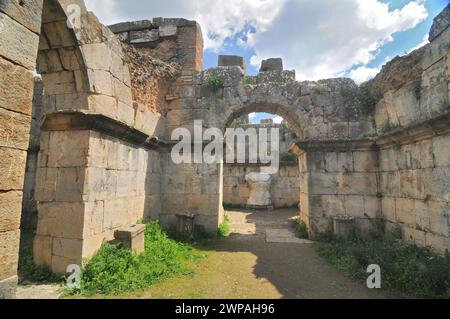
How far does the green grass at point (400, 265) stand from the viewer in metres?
3.33

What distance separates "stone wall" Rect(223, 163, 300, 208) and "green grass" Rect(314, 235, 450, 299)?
731 centimetres

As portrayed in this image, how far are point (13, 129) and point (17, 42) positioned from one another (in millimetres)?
818

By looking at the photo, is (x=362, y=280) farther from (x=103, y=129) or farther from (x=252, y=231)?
(x=103, y=129)

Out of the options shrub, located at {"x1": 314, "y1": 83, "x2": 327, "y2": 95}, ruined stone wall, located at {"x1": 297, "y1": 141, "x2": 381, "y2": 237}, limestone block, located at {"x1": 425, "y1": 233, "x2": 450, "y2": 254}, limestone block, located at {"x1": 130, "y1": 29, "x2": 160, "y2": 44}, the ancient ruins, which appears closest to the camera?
the ancient ruins

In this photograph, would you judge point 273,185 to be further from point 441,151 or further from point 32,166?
point 32,166

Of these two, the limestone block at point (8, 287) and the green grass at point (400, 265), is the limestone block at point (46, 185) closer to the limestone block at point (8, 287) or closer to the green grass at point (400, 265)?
the limestone block at point (8, 287)

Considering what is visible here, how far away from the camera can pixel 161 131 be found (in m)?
6.78

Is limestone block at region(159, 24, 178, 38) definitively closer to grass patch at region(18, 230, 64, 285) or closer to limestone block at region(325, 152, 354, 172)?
limestone block at region(325, 152, 354, 172)

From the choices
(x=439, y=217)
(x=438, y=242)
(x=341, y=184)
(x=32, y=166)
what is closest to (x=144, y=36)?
(x=32, y=166)

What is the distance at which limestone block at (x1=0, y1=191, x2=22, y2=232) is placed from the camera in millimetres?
2279

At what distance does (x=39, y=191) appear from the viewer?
4.13m

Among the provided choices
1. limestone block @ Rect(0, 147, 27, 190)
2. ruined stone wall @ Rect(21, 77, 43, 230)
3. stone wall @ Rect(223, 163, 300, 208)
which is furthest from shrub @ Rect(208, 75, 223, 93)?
stone wall @ Rect(223, 163, 300, 208)

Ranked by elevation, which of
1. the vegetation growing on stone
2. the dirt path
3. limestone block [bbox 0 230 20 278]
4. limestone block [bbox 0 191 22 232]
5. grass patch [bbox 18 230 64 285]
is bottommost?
the dirt path

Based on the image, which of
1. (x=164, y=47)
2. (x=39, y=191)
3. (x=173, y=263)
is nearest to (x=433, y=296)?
(x=173, y=263)
